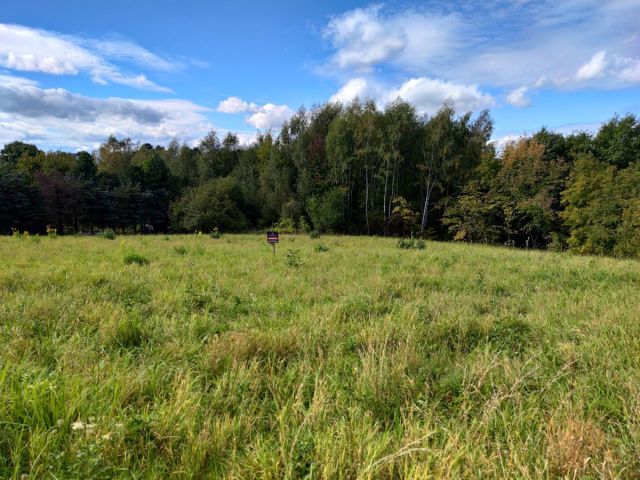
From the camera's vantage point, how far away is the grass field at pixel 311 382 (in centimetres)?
190

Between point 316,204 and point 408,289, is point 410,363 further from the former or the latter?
point 316,204

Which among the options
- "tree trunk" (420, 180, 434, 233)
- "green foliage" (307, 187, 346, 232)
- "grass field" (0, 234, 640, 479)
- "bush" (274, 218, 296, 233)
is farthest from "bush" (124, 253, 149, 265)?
"tree trunk" (420, 180, 434, 233)

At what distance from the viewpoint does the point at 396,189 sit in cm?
3344

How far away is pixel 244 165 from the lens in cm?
4450

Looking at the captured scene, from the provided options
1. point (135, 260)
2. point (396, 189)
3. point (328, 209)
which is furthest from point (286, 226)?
point (135, 260)

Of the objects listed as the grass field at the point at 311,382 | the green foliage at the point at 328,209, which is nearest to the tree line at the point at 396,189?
the green foliage at the point at 328,209

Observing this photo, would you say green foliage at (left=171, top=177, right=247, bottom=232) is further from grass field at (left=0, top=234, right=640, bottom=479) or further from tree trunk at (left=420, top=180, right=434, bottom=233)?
grass field at (left=0, top=234, right=640, bottom=479)

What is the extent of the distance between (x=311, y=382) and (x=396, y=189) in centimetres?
3197

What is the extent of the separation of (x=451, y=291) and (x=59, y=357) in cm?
586

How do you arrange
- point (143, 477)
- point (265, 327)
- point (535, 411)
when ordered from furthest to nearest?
point (265, 327), point (535, 411), point (143, 477)

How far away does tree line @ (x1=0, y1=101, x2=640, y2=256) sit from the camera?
25625mm

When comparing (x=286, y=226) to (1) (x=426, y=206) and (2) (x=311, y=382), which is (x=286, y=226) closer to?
(1) (x=426, y=206)

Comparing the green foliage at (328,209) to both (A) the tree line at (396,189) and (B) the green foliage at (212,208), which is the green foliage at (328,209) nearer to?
(A) the tree line at (396,189)

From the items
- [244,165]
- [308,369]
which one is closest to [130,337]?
[308,369]
